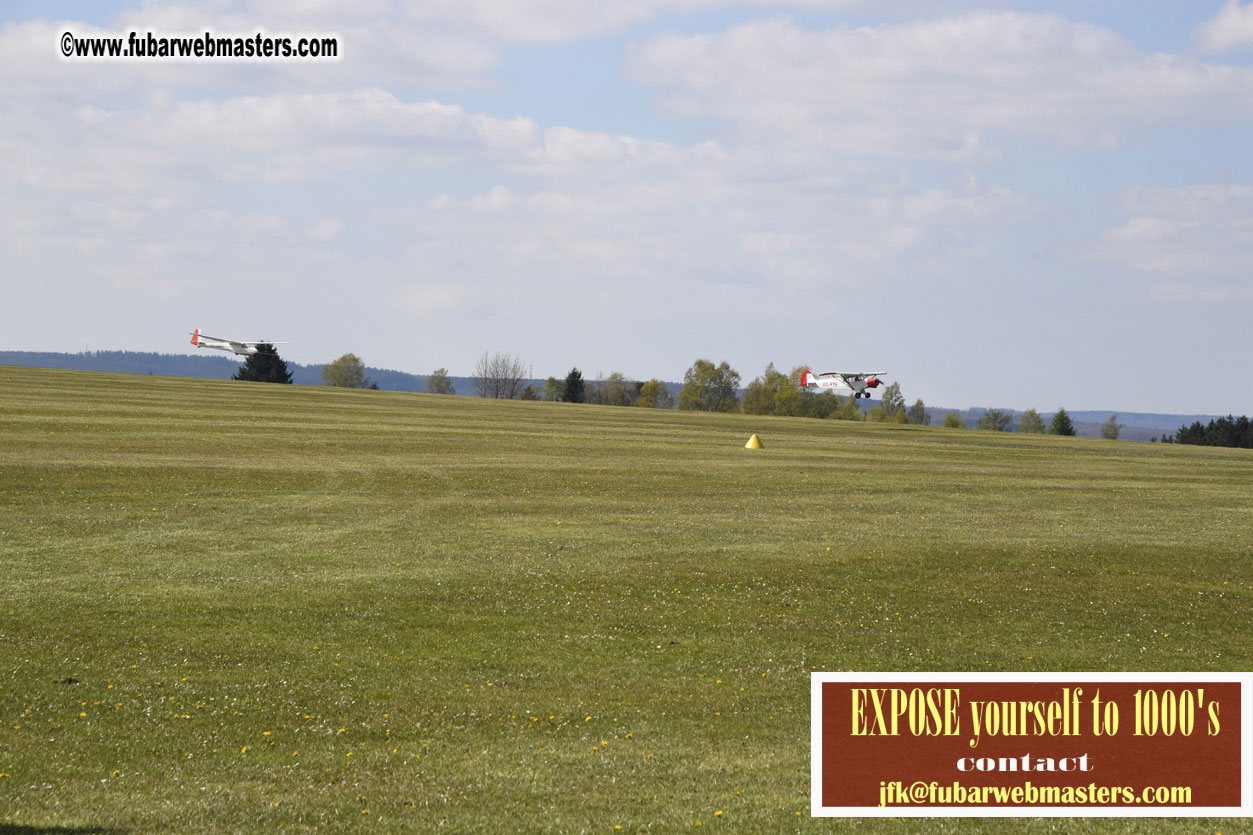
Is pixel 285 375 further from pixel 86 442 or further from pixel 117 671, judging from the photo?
pixel 117 671

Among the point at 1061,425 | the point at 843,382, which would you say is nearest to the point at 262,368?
the point at 843,382

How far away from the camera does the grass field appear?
13.2m

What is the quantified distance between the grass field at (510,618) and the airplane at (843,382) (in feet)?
239

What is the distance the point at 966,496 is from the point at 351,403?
57333 mm

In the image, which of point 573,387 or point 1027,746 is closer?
point 1027,746

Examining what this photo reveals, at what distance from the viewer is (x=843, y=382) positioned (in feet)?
420

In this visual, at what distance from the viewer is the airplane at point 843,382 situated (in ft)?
408

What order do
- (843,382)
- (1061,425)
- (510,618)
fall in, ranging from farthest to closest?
(1061,425) → (843,382) → (510,618)

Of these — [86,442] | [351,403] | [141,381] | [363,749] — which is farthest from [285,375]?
[363,749]

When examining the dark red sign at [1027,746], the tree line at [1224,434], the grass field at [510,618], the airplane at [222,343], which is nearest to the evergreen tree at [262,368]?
the airplane at [222,343]

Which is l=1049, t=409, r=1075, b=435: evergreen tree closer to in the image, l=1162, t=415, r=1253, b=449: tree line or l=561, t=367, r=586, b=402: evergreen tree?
l=1162, t=415, r=1253, b=449: tree line

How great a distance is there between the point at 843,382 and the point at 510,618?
358 feet

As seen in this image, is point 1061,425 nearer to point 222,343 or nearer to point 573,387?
point 573,387

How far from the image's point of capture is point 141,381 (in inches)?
3848
